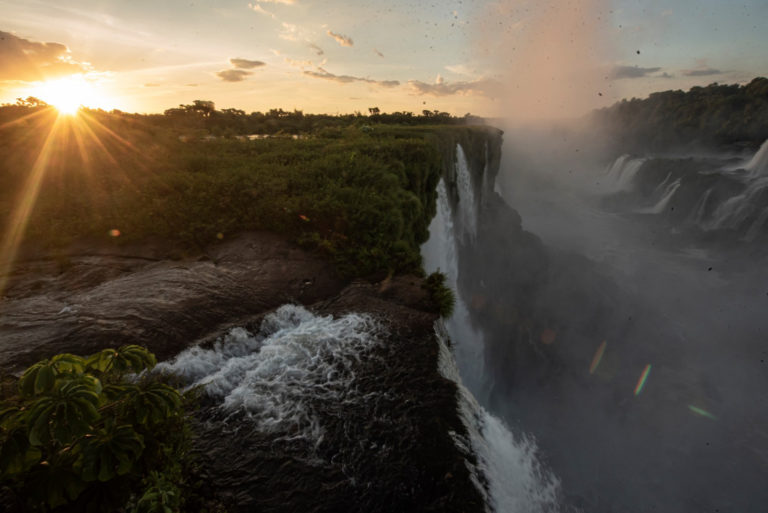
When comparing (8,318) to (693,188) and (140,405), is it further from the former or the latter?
(693,188)

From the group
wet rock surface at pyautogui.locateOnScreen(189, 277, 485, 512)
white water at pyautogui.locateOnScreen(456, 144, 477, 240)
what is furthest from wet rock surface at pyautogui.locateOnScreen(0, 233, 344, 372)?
white water at pyautogui.locateOnScreen(456, 144, 477, 240)

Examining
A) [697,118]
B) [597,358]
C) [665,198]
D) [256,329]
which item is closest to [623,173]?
[665,198]

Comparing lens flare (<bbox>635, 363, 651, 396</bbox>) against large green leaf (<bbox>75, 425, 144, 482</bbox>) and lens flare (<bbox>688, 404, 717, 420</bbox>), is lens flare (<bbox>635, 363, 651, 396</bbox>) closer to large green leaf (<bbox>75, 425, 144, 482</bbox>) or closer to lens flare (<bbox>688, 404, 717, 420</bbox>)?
lens flare (<bbox>688, 404, 717, 420</bbox>)

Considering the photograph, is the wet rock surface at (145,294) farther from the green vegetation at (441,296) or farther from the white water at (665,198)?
the white water at (665,198)

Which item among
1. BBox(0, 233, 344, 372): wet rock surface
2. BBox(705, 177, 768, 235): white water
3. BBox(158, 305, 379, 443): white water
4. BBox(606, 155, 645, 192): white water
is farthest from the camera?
BBox(606, 155, 645, 192): white water

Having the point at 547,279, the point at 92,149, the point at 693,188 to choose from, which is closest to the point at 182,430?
the point at 92,149
